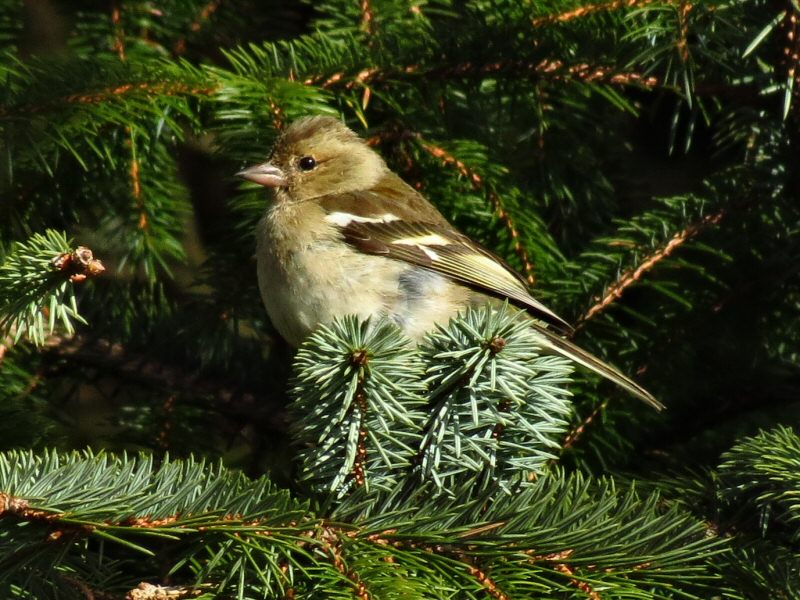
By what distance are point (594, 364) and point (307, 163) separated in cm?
150

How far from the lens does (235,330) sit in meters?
3.74

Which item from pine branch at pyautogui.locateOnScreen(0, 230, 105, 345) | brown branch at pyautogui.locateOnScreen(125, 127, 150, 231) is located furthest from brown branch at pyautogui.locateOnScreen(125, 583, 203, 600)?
brown branch at pyautogui.locateOnScreen(125, 127, 150, 231)

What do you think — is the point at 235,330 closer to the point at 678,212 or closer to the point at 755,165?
the point at 678,212

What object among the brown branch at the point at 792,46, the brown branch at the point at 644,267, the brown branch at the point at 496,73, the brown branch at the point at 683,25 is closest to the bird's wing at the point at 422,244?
the brown branch at the point at 644,267

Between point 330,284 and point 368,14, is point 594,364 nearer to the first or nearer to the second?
point 330,284

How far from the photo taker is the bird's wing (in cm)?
358

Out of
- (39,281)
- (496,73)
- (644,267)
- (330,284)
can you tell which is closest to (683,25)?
(496,73)

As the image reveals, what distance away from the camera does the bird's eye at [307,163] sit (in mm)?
A: 3907

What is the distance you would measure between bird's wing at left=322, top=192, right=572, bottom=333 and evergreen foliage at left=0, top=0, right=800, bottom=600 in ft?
0.28

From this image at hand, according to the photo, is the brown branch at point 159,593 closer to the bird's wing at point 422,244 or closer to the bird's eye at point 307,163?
the bird's wing at point 422,244

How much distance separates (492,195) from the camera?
348cm

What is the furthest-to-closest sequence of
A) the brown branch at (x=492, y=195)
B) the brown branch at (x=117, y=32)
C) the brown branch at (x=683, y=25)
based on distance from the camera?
1. the brown branch at (x=117, y=32)
2. the brown branch at (x=492, y=195)
3. the brown branch at (x=683, y=25)

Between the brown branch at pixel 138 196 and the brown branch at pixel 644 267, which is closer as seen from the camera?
the brown branch at pixel 644 267

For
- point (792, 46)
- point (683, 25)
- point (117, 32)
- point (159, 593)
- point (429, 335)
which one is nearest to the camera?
point (159, 593)
